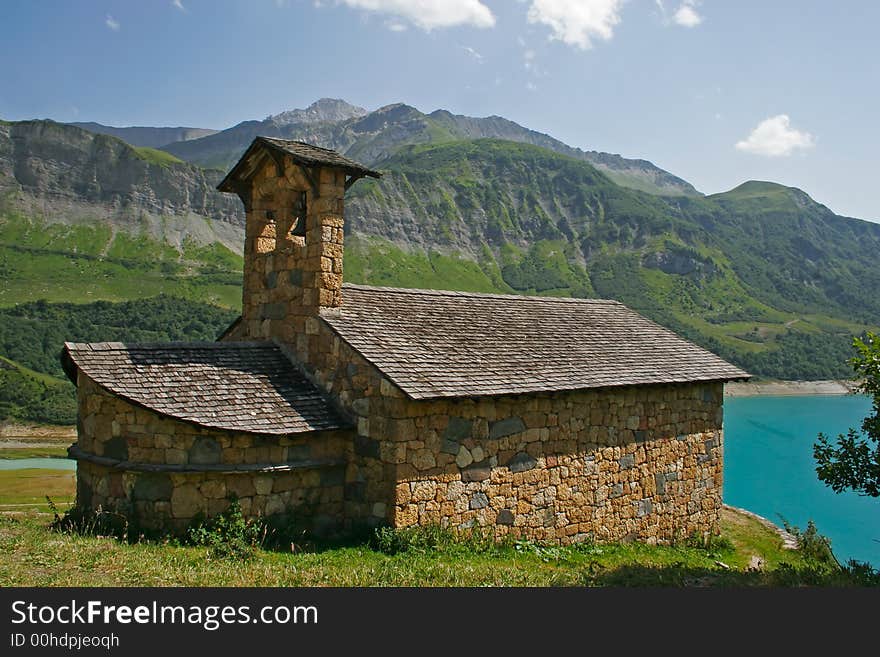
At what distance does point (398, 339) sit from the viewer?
34.4ft

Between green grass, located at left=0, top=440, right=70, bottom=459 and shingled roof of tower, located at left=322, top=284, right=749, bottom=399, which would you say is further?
green grass, located at left=0, top=440, right=70, bottom=459

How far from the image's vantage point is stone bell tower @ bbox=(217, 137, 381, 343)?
34.5 feet

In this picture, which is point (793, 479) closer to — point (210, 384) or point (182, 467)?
point (210, 384)

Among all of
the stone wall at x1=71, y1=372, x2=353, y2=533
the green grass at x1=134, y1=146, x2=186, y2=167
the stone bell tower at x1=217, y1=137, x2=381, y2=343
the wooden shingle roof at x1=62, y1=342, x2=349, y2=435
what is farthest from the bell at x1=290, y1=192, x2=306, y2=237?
the green grass at x1=134, y1=146, x2=186, y2=167

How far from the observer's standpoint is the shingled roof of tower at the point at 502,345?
990 centimetres

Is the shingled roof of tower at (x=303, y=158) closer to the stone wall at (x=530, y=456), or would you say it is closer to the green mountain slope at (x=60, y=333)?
the stone wall at (x=530, y=456)

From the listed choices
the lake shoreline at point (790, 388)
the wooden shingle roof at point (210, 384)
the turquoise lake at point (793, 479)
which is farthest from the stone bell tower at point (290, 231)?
the lake shoreline at point (790, 388)

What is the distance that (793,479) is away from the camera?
44.1 meters

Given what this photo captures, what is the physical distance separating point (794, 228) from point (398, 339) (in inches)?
8547

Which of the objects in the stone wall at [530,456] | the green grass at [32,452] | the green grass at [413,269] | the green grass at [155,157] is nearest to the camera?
the stone wall at [530,456]

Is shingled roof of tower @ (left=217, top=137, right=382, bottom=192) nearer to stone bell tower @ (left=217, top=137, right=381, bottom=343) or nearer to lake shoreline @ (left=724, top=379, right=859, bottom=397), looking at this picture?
stone bell tower @ (left=217, top=137, right=381, bottom=343)

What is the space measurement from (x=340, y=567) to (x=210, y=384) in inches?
128

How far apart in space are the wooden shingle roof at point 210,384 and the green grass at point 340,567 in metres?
1.67

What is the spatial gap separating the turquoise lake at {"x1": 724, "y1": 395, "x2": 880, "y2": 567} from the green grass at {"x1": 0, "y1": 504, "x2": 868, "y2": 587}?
1349 centimetres
